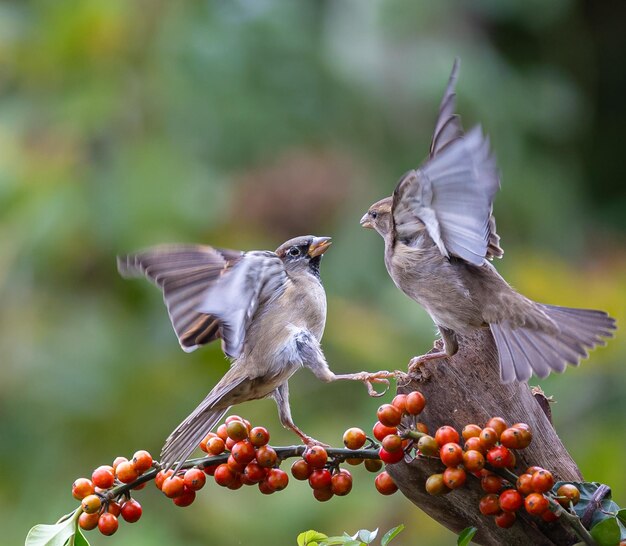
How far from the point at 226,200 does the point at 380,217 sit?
7.45 feet

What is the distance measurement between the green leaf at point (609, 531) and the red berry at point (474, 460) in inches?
9.9

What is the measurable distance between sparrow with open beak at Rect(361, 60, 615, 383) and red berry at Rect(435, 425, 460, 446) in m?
0.27

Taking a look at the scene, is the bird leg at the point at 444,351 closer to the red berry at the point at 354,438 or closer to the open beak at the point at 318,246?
the red berry at the point at 354,438

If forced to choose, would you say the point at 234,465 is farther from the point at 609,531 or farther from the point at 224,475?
the point at 609,531

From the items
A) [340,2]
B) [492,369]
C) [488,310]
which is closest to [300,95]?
[340,2]

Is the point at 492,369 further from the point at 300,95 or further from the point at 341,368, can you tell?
the point at 300,95

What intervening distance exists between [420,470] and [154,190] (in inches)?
132

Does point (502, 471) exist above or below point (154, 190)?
below

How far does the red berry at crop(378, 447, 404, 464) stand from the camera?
2224 millimetres

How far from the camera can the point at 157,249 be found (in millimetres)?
2893

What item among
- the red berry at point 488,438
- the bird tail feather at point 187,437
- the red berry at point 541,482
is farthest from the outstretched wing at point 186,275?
the red berry at point 541,482

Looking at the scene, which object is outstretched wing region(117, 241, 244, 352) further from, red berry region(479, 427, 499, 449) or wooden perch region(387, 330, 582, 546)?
red berry region(479, 427, 499, 449)

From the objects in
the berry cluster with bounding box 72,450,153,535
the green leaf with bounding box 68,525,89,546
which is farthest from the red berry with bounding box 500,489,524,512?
the green leaf with bounding box 68,525,89,546

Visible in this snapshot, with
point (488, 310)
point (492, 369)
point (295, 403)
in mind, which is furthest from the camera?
point (295, 403)
